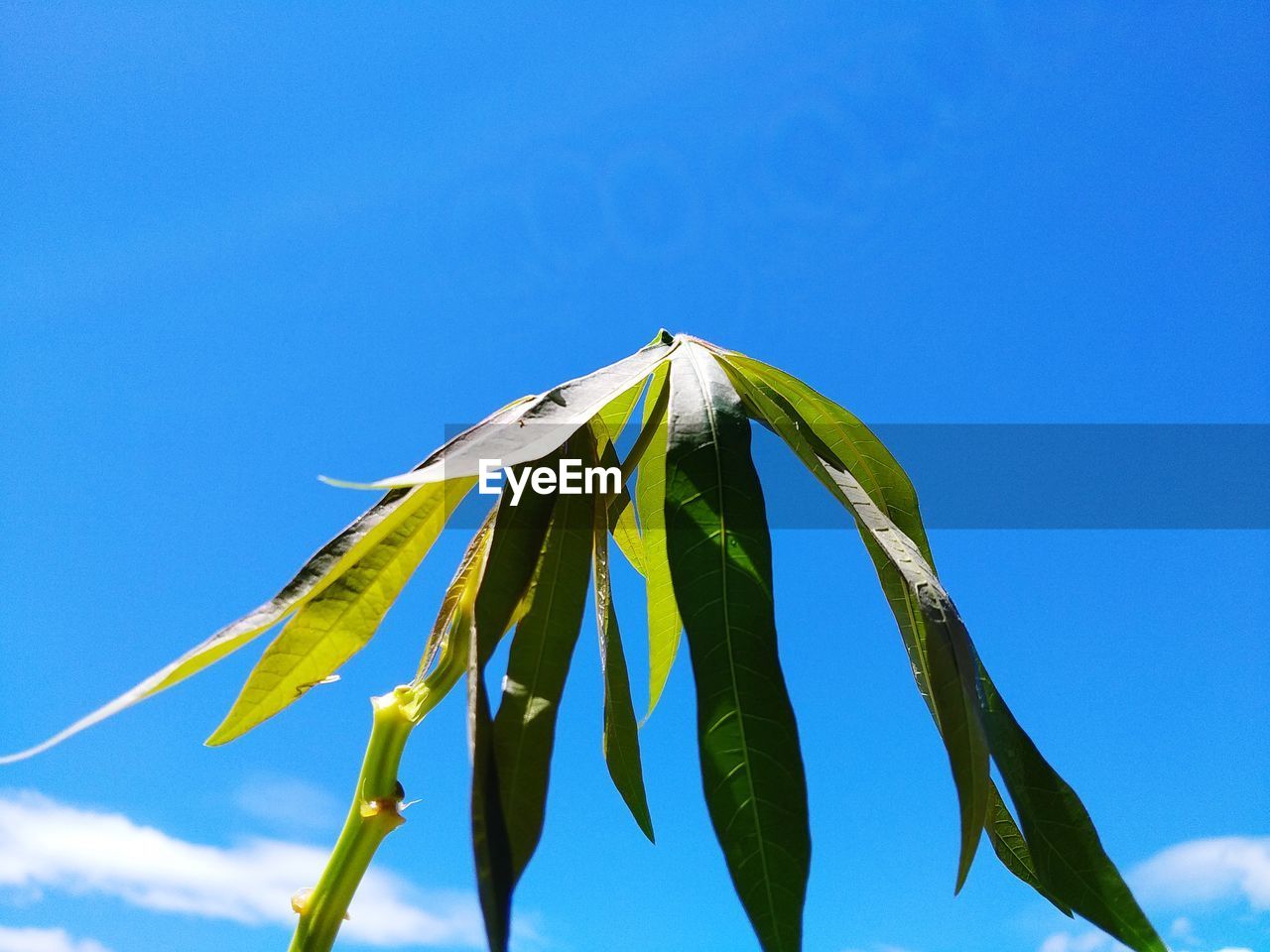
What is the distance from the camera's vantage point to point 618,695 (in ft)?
4.53

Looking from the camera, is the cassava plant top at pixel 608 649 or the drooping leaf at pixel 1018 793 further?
the drooping leaf at pixel 1018 793

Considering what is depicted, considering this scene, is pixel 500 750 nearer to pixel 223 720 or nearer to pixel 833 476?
pixel 223 720

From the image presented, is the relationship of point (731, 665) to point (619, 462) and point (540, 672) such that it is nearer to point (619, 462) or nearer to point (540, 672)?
point (540, 672)

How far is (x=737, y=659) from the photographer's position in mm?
949

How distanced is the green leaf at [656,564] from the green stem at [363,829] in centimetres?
56

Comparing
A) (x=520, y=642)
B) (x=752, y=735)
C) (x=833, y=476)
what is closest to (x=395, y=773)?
(x=520, y=642)

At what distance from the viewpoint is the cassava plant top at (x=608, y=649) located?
34.5 inches

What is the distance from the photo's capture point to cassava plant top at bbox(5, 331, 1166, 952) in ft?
2.87

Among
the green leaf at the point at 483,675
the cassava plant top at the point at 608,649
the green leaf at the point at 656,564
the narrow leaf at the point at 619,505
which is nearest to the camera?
the green leaf at the point at 483,675

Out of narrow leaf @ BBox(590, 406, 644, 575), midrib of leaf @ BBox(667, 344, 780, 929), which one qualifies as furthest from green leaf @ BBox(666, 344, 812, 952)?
narrow leaf @ BBox(590, 406, 644, 575)

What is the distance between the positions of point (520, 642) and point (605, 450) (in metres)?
0.42

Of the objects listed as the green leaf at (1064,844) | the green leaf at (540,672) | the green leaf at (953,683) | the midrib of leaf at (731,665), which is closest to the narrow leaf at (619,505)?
the green leaf at (540,672)

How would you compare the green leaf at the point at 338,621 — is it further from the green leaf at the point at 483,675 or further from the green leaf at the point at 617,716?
the green leaf at the point at 617,716

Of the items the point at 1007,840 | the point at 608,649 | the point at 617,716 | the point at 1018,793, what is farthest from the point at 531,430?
the point at 1007,840
